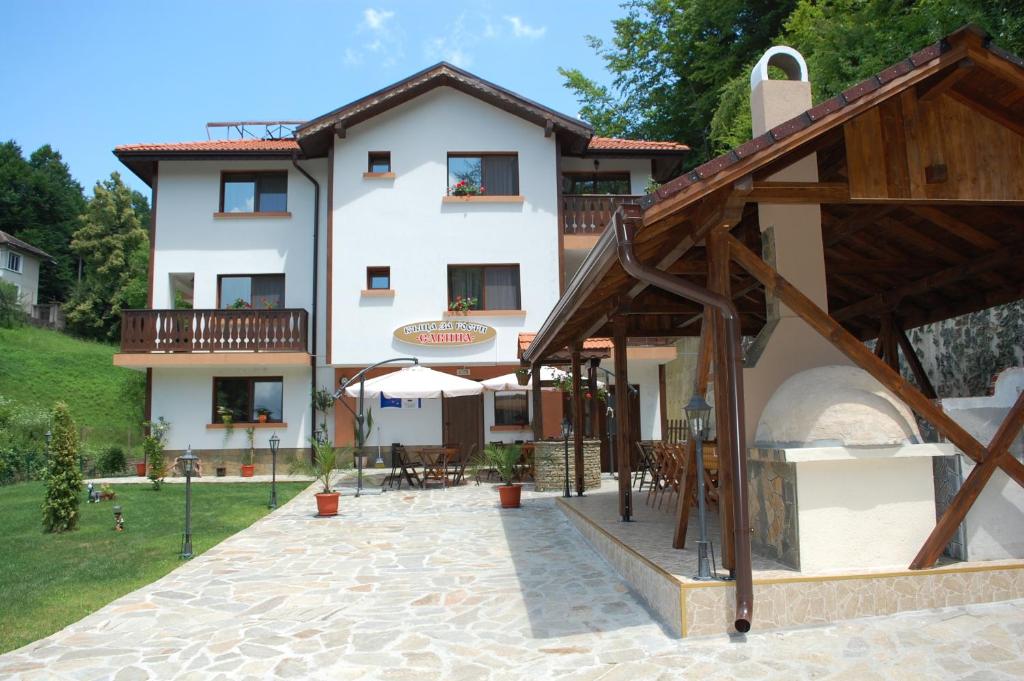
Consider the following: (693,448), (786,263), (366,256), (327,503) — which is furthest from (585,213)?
(693,448)

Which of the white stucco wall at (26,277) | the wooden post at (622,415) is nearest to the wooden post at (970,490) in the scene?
the wooden post at (622,415)

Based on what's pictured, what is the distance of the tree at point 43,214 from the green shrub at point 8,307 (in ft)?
32.6

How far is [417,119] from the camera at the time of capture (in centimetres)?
1850

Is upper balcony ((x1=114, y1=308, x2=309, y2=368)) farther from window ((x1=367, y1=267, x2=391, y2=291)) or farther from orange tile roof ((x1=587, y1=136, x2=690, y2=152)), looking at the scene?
orange tile roof ((x1=587, y1=136, x2=690, y2=152))

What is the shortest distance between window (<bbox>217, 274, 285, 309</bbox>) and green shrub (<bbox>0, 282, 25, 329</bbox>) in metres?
19.3

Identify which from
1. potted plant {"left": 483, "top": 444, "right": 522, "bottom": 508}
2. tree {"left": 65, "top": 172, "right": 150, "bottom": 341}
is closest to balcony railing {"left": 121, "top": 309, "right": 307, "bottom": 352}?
potted plant {"left": 483, "top": 444, "right": 522, "bottom": 508}

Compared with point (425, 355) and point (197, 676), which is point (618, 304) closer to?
point (197, 676)

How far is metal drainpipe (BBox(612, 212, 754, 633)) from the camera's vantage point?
466 centimetres

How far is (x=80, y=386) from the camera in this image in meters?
25.2

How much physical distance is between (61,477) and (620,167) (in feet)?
48.2

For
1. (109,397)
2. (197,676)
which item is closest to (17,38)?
(109,397)

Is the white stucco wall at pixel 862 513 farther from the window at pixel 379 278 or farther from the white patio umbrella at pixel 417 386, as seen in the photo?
the window at pixel 379 278

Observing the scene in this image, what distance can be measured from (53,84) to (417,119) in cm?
789

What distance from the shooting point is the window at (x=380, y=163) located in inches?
729
